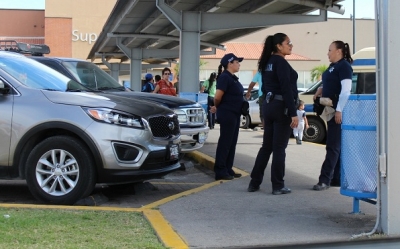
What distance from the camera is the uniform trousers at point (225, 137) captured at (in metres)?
9.06

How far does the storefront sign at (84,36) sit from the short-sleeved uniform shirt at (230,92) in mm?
66934

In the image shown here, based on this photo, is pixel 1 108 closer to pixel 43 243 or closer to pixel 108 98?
pixel 108 98

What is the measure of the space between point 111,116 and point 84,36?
226 feet

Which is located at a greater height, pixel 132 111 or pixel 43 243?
pixel 132 111

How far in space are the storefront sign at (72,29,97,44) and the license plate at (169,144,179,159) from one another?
67.7m

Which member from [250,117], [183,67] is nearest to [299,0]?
[183,67]

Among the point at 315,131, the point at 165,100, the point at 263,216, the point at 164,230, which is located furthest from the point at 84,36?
the point at 164,230

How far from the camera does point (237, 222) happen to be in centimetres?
645

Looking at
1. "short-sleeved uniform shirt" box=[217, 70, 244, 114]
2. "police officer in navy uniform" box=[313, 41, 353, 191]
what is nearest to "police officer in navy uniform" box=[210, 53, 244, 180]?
"short-sleeved uniform shirt" box=[217, 70, 244, 114]

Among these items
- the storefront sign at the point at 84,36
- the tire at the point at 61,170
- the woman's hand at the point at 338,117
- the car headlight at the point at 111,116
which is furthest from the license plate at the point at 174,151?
the storefront sign at the point at 84,36

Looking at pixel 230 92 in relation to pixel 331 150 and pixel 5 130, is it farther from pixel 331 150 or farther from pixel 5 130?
pixel 5 130

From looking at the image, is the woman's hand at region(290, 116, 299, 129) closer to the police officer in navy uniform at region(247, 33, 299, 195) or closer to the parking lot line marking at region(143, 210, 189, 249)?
the police officer in navy uniform at region(247, 33, 299, 195)

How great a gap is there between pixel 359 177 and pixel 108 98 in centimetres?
334

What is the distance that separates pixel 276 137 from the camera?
7754mm
